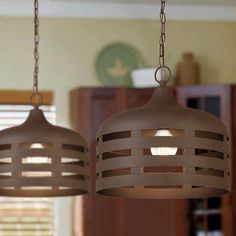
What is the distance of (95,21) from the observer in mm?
5145

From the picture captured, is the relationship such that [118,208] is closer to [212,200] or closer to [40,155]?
[212,200]

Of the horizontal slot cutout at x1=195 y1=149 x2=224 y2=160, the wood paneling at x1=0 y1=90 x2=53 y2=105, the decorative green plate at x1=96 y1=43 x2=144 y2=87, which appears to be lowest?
the horizontal slot cutout at x1=195 y1=149 x2=224 y2=160

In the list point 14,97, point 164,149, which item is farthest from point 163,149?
point 14,97

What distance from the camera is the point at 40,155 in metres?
2.68

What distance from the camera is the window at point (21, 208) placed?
5004mm

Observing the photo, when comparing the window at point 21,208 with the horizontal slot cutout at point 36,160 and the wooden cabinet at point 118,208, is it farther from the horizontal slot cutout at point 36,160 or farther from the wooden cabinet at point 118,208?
the horizontal slot cutout at point 36,160

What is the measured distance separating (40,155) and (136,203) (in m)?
2.17

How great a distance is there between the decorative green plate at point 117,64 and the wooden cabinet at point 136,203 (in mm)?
239

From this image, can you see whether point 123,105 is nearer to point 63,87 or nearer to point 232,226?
point 63,87

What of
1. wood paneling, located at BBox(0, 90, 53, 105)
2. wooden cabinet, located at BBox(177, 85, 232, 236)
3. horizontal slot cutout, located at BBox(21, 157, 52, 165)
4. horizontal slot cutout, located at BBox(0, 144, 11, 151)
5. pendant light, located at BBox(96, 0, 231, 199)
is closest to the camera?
pendant light, located at BBox(96, 0, 231, 199)

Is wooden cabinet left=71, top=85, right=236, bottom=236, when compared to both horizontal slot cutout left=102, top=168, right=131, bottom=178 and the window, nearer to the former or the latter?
the window

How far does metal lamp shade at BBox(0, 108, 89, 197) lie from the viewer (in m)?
2.59

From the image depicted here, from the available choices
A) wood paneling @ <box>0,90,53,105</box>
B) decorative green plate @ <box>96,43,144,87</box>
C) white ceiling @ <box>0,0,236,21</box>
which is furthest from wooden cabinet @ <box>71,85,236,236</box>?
white ceiling @ <box>0,0,236,21</box>

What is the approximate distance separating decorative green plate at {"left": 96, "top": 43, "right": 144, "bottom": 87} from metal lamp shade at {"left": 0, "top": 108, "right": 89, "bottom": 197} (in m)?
2.25
